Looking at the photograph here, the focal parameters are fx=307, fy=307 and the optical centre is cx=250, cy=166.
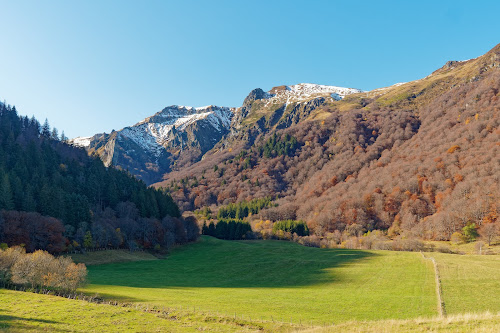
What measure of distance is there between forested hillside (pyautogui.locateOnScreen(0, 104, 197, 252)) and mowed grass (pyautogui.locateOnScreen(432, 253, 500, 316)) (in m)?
91.7

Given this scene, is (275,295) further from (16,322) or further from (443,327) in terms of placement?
(16,322)

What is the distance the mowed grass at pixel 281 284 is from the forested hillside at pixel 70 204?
15.8 metres

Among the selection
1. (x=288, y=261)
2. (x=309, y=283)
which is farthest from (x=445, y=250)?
(x=309, y=283)

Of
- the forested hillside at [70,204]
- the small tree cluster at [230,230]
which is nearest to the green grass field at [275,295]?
the forested hillside at [70,204]

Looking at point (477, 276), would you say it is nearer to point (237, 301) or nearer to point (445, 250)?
point (237, 301)

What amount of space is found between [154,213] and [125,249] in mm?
31610

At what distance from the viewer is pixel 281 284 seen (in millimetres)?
64688

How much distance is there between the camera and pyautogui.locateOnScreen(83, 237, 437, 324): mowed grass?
40500 mm


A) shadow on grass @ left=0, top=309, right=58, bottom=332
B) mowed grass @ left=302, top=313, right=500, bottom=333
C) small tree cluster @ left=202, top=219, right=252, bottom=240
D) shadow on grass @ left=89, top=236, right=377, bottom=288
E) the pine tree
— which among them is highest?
the pine tree

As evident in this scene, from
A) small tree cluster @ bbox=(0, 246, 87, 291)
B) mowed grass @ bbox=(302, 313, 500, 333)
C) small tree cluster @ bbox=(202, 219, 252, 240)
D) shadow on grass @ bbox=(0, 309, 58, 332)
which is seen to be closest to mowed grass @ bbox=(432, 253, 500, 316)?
mowed grass @ bbox=(302, 313, 500, 333)

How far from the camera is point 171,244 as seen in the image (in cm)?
12138

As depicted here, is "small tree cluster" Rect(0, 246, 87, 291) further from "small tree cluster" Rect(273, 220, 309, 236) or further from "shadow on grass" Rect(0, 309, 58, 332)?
"small tree cluster" Rect(273, 220, 309, 236)

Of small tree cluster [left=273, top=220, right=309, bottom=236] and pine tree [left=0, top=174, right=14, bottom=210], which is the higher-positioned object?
pine tree [left=0, top=174, right=14, bottom=210]

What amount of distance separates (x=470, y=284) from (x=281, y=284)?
3393cm
